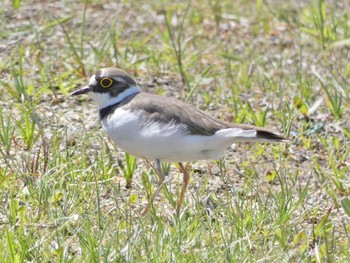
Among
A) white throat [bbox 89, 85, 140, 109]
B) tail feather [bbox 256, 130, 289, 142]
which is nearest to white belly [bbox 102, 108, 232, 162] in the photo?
tail feather [bbox 256, 130, 289, 142]

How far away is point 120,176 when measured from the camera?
6438 millimetres

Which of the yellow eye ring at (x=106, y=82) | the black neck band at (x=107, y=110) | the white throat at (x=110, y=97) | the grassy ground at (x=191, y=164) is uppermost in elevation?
the yellow eye ring at (x=106, y=82)

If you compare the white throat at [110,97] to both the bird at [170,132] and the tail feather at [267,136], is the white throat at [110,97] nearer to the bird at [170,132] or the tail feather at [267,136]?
the bird at [170,132]

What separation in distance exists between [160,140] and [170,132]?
0.08 m

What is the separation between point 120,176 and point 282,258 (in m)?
1.62

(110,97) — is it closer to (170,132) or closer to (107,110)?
(107,110)

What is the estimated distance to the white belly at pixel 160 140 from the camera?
5750mm

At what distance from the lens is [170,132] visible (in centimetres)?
579

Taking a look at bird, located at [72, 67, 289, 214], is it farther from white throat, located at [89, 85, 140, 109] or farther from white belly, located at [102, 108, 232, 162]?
white throat, located at [89, 85, 140, 109]

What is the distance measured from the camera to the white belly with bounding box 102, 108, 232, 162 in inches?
226

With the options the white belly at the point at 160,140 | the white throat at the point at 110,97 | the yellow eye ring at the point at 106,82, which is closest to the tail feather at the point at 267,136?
the white belly at the point at 160,140

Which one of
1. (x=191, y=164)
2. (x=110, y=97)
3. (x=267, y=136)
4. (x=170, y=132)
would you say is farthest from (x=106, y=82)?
(x=267, y=136)

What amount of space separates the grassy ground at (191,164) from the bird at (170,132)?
0.25 metres

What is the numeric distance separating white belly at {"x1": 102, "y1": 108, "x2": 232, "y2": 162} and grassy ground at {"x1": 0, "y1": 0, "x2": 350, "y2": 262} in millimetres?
245
